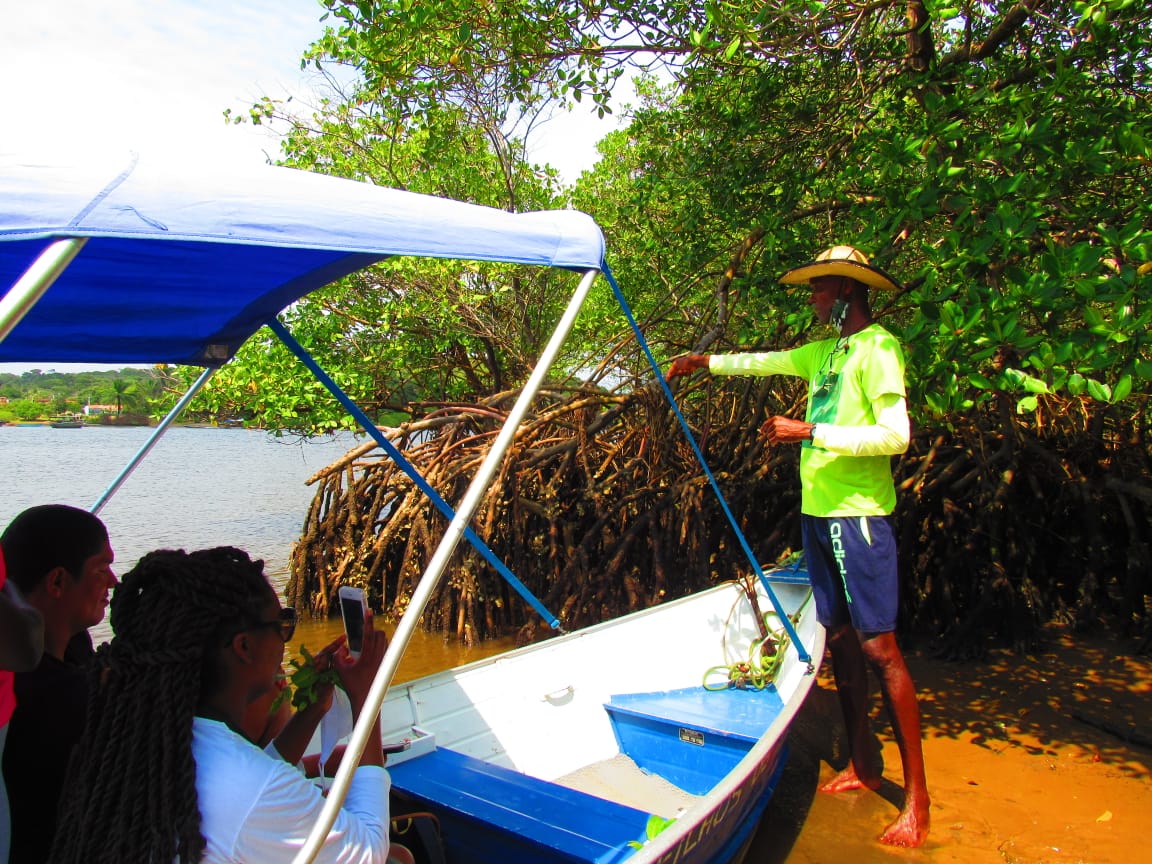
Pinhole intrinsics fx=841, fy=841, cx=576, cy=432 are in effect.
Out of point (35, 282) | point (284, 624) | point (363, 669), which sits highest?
point (35, 282)

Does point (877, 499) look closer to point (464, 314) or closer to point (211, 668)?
point (211, 668)

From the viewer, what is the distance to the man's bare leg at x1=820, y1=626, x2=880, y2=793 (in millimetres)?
3271

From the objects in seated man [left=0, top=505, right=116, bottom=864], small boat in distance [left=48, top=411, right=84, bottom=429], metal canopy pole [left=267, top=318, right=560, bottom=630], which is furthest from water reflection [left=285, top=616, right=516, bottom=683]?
small boat in distance [left=48, top=411, right=84, bottom=429]

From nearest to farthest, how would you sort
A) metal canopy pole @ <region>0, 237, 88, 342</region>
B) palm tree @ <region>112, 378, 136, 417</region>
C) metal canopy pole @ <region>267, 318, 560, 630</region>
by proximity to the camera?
metal canopy pole @ <region>0, 237, 88, 342</region>, metal canopy pole @ <region>267, 318, 560, 630</region>, palm tree @ <region>112, 378, 136, 417</region>

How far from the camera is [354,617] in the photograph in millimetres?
1704

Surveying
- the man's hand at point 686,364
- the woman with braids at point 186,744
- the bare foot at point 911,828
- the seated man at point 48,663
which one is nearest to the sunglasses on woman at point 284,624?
the woman with braids at point 186,744

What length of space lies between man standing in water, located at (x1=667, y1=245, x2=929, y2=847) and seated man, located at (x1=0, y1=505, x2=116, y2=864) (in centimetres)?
213

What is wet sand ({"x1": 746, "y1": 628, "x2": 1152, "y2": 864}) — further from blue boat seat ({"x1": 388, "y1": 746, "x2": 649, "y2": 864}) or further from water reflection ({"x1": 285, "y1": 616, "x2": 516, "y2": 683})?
water reflection ({"x1": 285, "y1": 616, "x2": 516, "y2": 683})

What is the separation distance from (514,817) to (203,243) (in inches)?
63.2

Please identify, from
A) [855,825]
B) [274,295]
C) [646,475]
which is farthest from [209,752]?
[646,475]

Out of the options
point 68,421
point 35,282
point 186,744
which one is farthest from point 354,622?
point 68,421

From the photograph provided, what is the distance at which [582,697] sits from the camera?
→ 3643mm

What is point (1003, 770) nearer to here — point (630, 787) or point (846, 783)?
point (846, 783)

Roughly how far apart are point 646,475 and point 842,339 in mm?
3432
